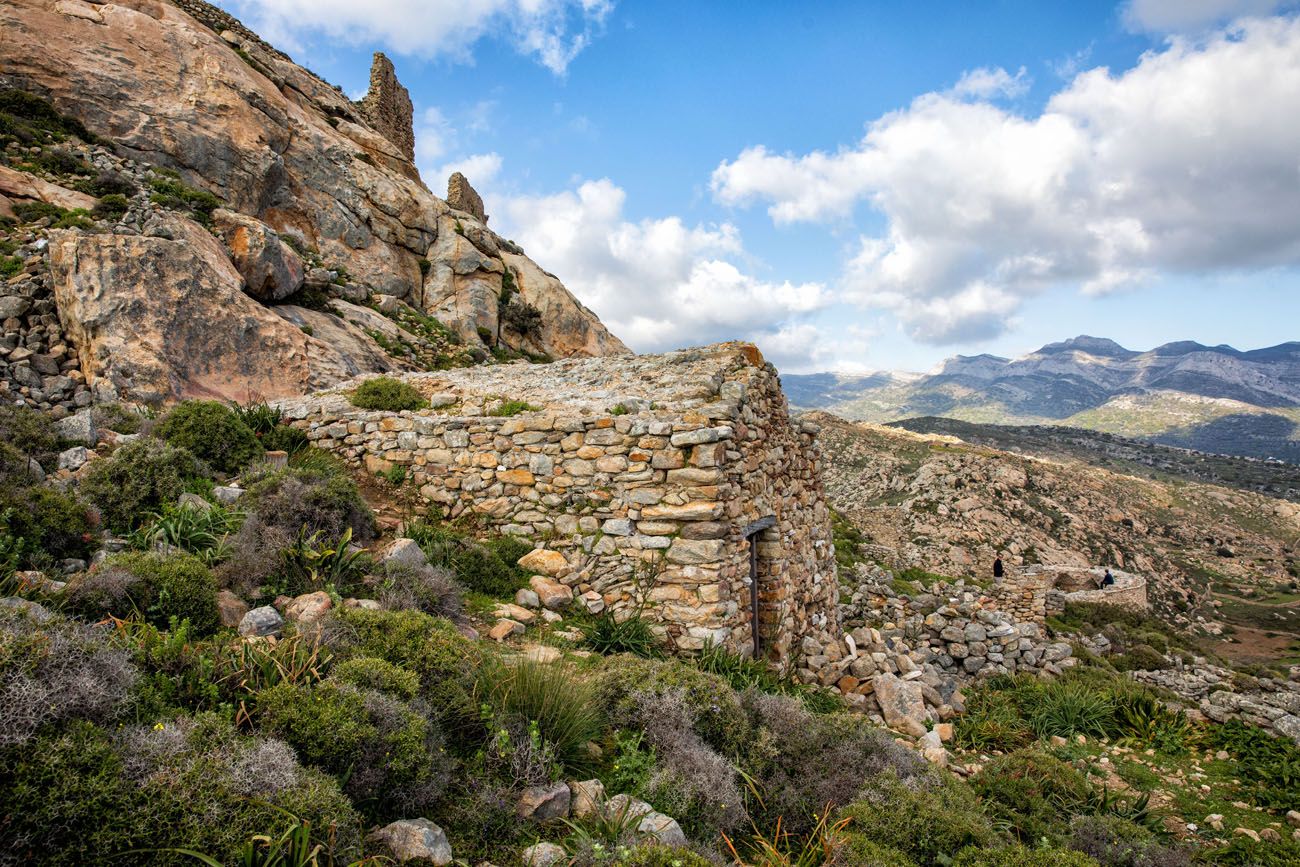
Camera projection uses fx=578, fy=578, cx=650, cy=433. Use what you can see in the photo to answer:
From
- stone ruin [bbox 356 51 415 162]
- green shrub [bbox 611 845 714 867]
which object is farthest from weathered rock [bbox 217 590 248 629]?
stone ruin [bbox 356 51 415 162]

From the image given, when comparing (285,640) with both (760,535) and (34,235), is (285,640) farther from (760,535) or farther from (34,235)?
(34,235)

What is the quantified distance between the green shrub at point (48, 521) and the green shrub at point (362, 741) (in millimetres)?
3554

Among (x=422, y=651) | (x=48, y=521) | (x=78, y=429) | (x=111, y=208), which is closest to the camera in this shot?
(x=422, y=651)

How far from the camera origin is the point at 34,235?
11.5m

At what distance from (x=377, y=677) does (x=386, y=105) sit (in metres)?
34.4

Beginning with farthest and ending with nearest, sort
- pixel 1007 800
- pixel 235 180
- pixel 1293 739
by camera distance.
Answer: pixel 235 180 → pixel 1293 739 → pixel 1007 800

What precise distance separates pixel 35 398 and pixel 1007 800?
14099 mm

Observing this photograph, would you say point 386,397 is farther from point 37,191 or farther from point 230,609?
point 37,191

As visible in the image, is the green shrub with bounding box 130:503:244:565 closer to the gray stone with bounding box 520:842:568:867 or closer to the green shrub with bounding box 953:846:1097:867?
the gray stone with bounding box 520:842:568:867

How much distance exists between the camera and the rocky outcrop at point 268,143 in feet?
53.7

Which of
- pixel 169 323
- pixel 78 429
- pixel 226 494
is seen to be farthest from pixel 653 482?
pixel 169 323

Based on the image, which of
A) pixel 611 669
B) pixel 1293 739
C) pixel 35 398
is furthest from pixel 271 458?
pixel 1293 739

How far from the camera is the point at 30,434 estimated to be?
22.9 feet

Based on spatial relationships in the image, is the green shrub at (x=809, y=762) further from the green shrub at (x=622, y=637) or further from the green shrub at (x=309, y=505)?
the green shrub at (x=309, y=505)
